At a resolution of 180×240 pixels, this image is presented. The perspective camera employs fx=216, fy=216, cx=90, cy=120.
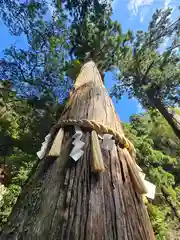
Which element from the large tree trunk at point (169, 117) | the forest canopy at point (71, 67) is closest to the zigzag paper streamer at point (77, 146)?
the forest canopy at point (71, 67)

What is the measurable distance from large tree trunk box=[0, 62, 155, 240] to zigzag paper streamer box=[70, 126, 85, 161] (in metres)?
0.03

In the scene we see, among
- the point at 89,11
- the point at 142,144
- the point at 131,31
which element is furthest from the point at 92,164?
the point at 131,31

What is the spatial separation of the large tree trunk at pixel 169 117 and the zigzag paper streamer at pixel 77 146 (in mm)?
7202

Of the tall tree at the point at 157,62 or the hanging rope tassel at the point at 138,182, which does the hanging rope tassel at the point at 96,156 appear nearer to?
the hanging rope tassel at the point at 138,182

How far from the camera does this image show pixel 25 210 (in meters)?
1.09

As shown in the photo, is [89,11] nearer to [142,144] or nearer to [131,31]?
[131,31]

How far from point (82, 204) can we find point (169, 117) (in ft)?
26.7

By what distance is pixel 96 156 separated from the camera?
1.16 metres

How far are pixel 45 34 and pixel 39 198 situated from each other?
26.3 ft

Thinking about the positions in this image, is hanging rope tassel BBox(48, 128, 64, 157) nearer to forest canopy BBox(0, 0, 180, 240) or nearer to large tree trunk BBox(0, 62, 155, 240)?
large tree trunk BBox(0, 62, 155, 240)

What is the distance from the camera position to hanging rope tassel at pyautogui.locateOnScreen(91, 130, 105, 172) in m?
1.09

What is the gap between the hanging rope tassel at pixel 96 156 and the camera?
1094 millimetres

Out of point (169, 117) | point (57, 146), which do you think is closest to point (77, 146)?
point (57, 146)

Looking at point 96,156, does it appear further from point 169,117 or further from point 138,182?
point 169,117
